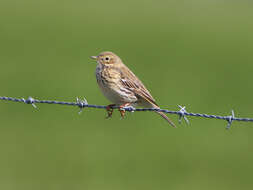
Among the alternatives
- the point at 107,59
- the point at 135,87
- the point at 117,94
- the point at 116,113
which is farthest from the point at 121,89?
the point at 116,113

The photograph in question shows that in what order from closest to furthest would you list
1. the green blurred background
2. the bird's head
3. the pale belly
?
the pale belly → the bird's head → the green blurred background

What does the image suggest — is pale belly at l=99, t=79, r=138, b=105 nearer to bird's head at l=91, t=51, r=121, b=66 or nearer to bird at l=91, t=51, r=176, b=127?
bird at l=91, t=51, r=176, b=127

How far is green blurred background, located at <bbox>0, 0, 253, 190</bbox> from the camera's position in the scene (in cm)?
1244

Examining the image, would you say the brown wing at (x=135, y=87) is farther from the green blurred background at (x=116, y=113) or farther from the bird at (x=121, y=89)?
the green blurred background at (x=116, y=113)

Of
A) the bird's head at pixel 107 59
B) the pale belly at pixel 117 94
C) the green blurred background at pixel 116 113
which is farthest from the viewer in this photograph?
the green blurred background at pixel 116 113

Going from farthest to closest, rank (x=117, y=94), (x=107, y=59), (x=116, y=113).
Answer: (x=116, y=113), (x=107, y=59), (x=117, y=94)

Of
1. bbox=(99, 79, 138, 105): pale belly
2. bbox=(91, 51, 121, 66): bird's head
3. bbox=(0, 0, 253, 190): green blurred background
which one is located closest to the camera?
bbox=(99, 79, 138, 105): pale belly

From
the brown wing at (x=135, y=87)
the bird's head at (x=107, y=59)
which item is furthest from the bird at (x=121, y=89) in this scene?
the bird's head at (x=107, y=59)

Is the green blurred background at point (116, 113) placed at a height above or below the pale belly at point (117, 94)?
above

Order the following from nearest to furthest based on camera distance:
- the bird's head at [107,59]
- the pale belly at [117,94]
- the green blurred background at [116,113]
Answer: the pale belly at [117,94] < the bird's head at [107,59] < the green blurred background at [116,113]

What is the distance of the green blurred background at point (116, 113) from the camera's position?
12438mm

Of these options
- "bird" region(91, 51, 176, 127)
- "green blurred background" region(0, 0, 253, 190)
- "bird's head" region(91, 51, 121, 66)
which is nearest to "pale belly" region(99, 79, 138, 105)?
"bird" region(91, 51, 176, 127)

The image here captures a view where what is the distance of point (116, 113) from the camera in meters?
15.4

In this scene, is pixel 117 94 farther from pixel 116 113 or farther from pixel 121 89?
pixel 116 113
